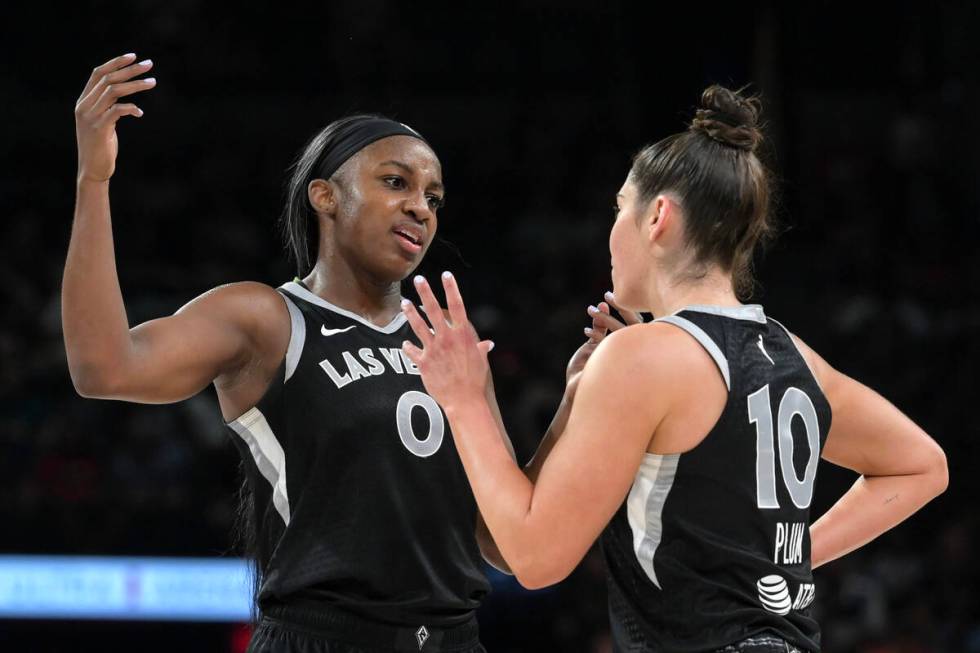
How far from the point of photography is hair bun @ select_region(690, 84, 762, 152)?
2521 millimetres

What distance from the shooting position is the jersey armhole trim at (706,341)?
2387 mm

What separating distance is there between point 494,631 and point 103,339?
4.87m

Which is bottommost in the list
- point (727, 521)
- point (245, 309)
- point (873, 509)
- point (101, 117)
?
point (873, 509)

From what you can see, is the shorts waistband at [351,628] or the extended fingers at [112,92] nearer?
the extended fingers at [112,92]

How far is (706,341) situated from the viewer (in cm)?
240

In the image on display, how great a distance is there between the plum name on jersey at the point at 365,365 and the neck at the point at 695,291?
26.0 inches

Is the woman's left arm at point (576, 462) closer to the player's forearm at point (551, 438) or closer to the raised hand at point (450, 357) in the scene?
the raised hand at point (450, 357)

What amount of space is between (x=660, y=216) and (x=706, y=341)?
263mm

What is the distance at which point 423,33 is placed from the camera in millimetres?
11641

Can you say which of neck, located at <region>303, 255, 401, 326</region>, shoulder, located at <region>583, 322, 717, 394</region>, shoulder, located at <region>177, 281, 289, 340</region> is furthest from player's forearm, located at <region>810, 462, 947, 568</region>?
shoulder, located at <region>177, 281, 289, 340</region>

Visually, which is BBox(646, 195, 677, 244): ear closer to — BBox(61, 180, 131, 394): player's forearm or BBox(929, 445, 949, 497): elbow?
BBox(929, 445, 949, 497): elbow

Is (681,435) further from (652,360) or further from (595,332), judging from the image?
(595,332)

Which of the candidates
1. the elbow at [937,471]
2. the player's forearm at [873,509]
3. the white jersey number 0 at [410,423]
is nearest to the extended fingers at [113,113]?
the white jersey number 0 at [410,423]

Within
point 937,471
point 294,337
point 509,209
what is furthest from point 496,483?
point 509,209
